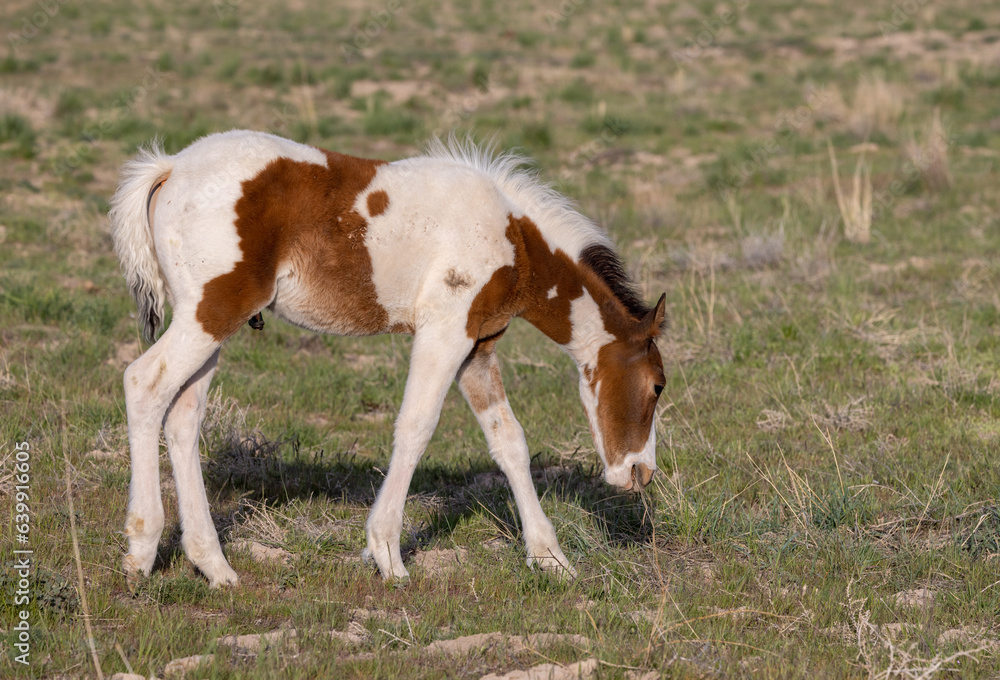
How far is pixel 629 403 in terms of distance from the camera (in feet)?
15.1

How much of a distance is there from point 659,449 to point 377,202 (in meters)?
2.67

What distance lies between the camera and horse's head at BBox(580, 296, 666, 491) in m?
4.59

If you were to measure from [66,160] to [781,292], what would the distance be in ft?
34.5

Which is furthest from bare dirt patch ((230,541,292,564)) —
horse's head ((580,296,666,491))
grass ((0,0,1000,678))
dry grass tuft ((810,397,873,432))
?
dry grass tuft ((810,397,873,432))

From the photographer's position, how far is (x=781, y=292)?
938 cm

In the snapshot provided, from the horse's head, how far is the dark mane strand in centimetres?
10

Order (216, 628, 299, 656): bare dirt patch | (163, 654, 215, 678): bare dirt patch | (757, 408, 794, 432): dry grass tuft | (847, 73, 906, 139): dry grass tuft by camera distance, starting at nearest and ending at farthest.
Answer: (163, 654, 215, 678): bare dirt patch, (216, 628, 299, 656): bare dirt patch, (757, 408, 794, 432): dry grass tuft, (847, 73, 906, 139): dry grass tuft

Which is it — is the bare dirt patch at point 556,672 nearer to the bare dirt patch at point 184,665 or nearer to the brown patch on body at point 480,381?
the bare dirt patch at point 184,665

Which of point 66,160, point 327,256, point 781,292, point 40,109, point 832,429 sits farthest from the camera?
point 40,109

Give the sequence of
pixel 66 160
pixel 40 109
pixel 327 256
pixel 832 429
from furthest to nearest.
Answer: pixel 40 109 → pixel 66 160 → pixel 832 429 → pixel 327 256

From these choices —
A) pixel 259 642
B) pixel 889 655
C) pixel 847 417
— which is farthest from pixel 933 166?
pixel 259 642

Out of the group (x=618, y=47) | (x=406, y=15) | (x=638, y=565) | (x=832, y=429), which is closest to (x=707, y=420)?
(x=832, y=429)

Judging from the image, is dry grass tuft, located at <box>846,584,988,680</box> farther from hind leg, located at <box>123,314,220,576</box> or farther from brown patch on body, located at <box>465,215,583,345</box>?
hind leg, located at <box>123,314,220,576</box>

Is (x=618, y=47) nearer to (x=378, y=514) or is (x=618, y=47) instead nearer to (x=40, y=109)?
(x=40, y=109)
